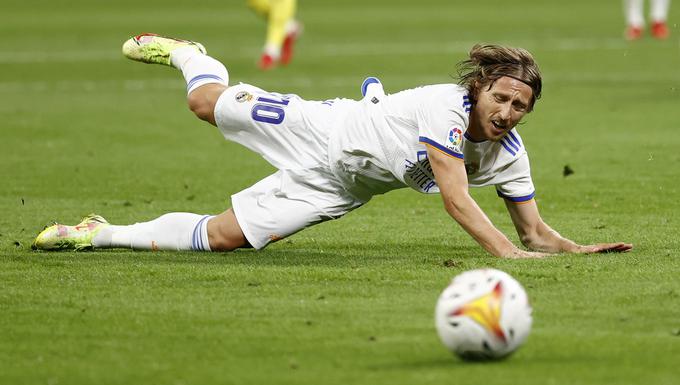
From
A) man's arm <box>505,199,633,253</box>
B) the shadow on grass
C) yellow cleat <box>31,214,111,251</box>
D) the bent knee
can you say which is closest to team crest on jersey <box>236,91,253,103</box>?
the bent knee

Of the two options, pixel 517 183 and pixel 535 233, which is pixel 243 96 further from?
pixel 535 233

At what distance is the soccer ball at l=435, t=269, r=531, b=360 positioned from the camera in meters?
5.81

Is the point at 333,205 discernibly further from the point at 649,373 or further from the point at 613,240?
the point at 649,373

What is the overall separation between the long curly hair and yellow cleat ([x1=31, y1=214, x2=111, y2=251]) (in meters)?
2.50

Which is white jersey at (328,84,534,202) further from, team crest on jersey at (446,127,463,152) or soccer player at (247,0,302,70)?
soccer player at (247,0,302,70)

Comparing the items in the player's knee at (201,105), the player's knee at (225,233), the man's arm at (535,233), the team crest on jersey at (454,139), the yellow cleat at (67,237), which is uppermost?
the team crest on jersey at (454,139)

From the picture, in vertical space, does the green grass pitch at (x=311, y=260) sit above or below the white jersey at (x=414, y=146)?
below

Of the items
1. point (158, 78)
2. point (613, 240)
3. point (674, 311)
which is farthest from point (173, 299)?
point (158, 78)

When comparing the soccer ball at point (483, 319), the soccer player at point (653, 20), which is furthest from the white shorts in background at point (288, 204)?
the soccer player at point (653, 20)

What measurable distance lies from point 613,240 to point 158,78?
47.0 ft

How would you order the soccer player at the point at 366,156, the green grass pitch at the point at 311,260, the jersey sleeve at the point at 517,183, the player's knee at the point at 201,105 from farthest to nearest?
the player's knee at the point at 201,105 < the jersey sleeve at the point at 517,183 < the soccer player at the point at 366,156 < the green grass pitch at the point at 311,260

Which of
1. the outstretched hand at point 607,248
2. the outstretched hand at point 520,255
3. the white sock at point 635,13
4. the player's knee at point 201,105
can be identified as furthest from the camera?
the white sock at point 635,13

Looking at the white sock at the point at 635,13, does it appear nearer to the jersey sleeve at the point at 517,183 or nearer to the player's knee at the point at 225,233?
the jersey sleeve at the point at 517,183

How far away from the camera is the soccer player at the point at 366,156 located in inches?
307
